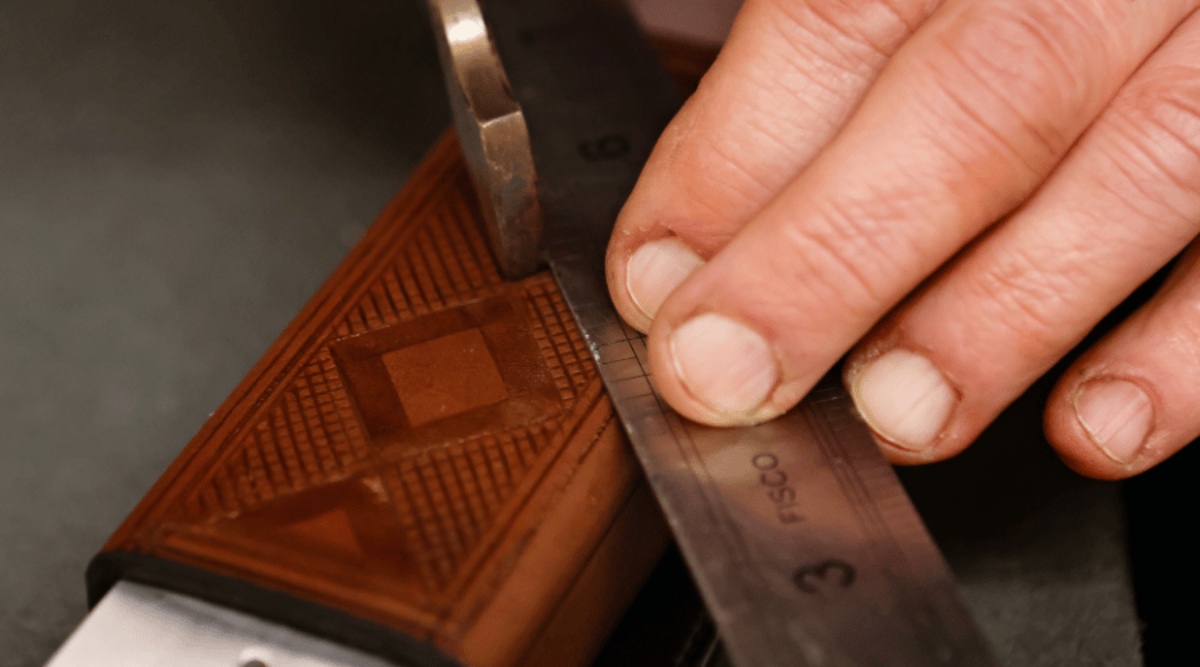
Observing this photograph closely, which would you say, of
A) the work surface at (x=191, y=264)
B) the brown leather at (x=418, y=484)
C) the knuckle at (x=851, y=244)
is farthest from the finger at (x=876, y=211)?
the work surface at (x=191, y=264)

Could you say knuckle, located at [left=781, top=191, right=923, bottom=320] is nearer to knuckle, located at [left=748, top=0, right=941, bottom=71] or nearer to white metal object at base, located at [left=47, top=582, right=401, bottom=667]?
knuckle, located at [left=748, top=0, right=941, bottom=71]

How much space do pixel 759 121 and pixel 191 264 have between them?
2.13ft

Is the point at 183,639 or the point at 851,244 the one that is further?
the point at 851,244

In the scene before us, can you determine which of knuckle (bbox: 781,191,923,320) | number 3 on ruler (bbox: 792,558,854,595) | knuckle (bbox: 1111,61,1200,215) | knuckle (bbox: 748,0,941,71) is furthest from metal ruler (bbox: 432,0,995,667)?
knuckle (bbox: 1111,61,1200,215)

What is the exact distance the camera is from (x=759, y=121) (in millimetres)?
877

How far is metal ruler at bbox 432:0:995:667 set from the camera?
2.08ft

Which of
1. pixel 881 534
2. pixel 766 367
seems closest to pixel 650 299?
pixel 766 367

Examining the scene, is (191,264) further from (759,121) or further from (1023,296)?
(1023,296)

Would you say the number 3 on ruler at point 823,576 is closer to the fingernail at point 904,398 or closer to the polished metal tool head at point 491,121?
the fingernail at point 904,398

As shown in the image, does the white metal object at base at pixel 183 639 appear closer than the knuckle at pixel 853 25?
Yes

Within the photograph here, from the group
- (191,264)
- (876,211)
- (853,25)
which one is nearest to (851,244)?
(876,211)

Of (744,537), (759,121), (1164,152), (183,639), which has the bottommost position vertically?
(183,639)

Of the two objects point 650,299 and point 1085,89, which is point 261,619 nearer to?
point 650,299

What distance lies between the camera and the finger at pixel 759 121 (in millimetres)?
868
